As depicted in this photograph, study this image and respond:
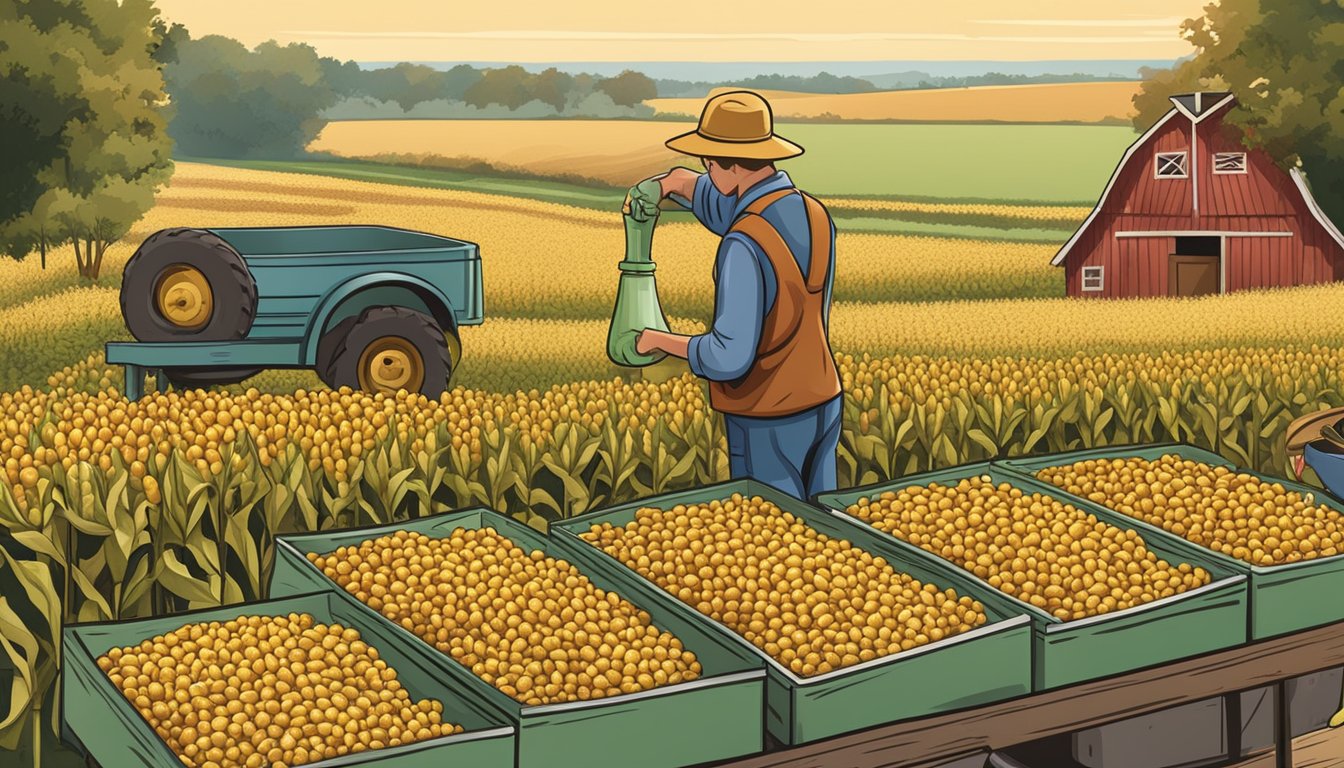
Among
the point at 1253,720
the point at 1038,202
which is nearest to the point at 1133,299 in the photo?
the point at 1038,202

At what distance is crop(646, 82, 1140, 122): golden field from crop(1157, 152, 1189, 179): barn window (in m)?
0.67

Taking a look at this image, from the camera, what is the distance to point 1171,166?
788cm

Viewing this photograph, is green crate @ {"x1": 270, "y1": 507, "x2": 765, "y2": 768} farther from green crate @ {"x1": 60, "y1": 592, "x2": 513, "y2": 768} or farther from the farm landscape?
the farm landscape

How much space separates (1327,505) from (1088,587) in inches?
44.8

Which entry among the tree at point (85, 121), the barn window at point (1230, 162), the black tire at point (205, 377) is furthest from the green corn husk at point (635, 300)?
the barn window at point (1230, 162)

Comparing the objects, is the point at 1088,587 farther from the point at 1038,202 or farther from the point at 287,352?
the point at 1038,202

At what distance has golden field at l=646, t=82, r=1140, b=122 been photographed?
6172 millimetres

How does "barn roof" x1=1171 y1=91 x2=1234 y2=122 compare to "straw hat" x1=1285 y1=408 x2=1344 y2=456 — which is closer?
"straw hat" x1=1285 y1=408 x2=1344 y2=456

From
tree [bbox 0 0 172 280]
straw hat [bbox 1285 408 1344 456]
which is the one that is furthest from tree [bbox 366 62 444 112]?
straw hat [bbox 1285 408 1344 456]

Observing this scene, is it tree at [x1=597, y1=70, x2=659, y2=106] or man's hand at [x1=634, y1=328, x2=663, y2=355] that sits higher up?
tree at [x1=597, y1=70, x2=659, y2=106]

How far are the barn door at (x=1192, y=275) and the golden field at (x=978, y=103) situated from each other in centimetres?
107

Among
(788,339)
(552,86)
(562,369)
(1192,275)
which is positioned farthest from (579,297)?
(1192,275)

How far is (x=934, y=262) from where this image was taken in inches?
289

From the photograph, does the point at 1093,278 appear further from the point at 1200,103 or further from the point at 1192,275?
the point at 1200,103
